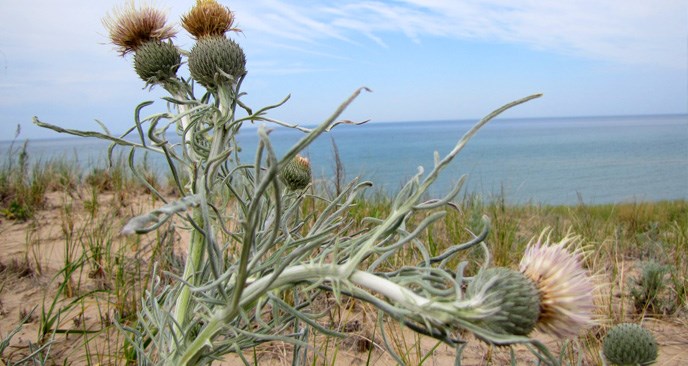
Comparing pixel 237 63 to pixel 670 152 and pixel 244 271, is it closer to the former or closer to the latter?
pixel 244 271

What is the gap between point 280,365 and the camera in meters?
2.31

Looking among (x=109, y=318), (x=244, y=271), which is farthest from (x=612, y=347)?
(x=109, y=318)

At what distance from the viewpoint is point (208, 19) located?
1.77 meters

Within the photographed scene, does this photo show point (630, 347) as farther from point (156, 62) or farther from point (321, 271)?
point (156, 62)

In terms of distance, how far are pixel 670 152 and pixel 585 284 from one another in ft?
175

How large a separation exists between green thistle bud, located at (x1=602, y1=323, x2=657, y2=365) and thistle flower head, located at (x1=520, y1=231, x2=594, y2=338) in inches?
39.9

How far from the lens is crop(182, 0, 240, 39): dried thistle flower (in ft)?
5.80

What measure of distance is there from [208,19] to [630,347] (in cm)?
186

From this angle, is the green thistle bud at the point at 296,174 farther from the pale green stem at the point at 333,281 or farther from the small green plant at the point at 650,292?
the small green plant at the point at 650,292

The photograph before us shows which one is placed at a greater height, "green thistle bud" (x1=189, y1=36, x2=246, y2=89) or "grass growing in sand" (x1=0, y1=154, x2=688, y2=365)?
"green thistle bud" (x1=189, y1=36, x2=246, y2=89)

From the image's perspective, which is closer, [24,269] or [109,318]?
[109,318]

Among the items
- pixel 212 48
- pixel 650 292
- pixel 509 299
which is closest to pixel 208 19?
pixel 212 48

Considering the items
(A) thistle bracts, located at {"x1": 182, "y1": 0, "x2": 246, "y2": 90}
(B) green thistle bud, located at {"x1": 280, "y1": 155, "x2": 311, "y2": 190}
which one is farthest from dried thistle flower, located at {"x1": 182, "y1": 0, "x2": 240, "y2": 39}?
(B) green thistle bud, located at {"x1": 280, "y1": 155, "x2": 311, "y2": 190}

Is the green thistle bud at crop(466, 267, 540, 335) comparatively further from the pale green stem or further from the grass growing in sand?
the grass growing in sand
